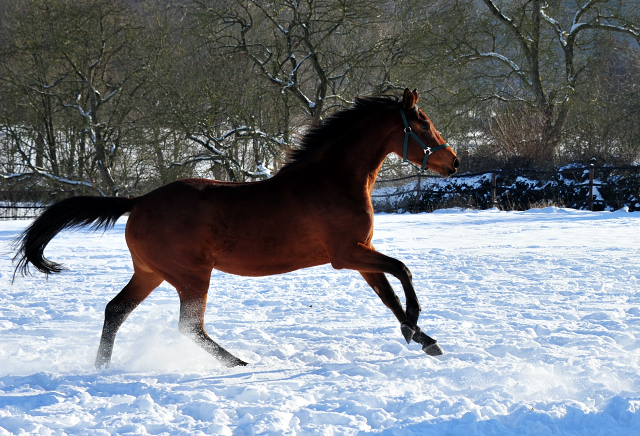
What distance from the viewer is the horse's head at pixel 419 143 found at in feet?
12.9

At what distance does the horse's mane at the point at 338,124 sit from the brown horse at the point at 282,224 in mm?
31

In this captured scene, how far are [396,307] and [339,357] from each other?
1.61 ft

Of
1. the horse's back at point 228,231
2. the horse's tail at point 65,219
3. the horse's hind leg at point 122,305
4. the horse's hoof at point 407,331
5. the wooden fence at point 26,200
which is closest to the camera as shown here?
the horse's hoof at point 407,331

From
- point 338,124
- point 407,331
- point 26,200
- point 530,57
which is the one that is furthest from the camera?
point 530,57

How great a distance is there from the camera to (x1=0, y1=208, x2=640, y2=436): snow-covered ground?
2600 millimetres

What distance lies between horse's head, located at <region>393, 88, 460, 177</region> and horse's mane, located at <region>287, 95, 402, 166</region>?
0.32 feet

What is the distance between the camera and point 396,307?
148 inches

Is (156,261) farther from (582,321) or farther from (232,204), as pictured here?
(582,321)

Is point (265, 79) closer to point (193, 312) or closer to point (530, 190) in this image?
point (530, 190)

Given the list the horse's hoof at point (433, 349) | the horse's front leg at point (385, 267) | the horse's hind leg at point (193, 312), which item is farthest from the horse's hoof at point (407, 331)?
the horse's hind leg at point (193, 312)

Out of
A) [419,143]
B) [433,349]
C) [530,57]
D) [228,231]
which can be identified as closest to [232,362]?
[228,231]

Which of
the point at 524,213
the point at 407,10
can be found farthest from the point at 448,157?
the point at 407,10

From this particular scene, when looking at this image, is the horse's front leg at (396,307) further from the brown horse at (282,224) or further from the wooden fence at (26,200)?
the wooden fence at (26,200)

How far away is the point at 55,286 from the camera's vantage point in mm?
6695
